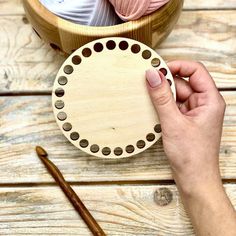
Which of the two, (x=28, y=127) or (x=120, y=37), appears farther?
(x=28, y=127)

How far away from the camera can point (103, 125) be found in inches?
27.0

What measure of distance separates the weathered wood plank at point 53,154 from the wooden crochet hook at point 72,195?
0.04 ft

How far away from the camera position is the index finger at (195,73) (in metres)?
0.68

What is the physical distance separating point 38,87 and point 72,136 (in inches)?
4.4

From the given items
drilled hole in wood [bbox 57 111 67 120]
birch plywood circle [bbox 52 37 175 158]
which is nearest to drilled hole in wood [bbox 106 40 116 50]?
birch plywood circle [bbox 52 37 175 158]

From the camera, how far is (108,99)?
2.22 ft

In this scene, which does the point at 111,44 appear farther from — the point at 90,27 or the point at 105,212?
the point at 105,212

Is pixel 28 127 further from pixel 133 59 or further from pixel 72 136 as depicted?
pixel 133 59

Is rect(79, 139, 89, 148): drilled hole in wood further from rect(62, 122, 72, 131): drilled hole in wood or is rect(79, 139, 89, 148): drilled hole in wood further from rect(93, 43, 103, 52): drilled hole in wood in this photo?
rect(93, 43, 103, 52): drilled hole in wood

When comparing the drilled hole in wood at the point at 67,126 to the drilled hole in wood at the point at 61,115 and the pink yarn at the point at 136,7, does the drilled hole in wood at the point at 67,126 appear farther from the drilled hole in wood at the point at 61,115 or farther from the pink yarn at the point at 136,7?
the pink yarn at the point at 136,7

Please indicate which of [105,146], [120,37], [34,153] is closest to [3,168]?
[34,153]

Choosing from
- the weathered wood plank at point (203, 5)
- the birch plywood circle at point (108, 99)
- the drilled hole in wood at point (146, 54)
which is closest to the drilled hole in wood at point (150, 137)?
the birch plywood circle at point (108, 99)

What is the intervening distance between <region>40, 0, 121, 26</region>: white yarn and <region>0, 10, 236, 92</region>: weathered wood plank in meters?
0.12

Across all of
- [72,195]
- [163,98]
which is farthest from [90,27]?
[72,195]
